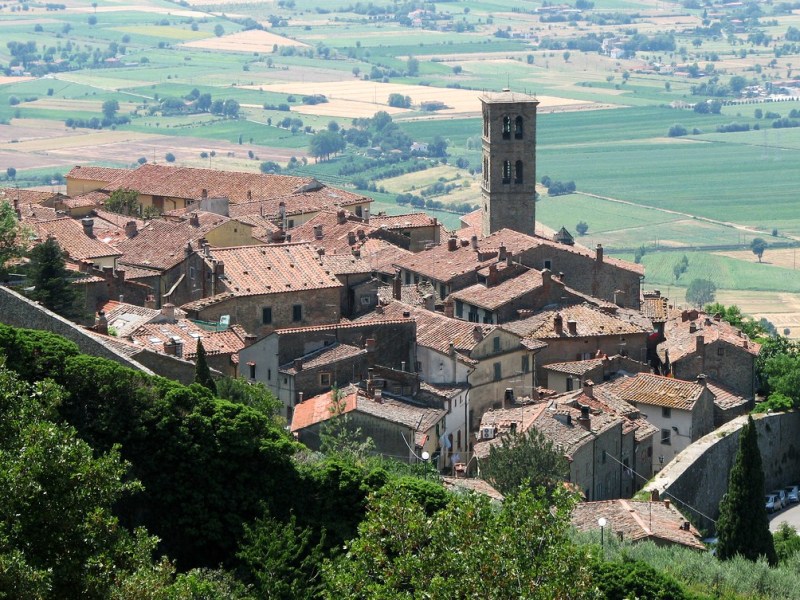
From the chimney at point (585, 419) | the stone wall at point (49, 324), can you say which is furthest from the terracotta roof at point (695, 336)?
the stone wall at point (49, 324)

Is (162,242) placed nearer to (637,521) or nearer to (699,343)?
(699,343)

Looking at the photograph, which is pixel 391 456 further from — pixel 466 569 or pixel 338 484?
pixel 466 569

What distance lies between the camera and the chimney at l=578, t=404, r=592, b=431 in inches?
1738

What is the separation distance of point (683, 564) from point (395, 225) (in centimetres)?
3853

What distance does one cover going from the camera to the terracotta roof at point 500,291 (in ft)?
182

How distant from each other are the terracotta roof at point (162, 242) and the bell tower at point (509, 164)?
15.8m

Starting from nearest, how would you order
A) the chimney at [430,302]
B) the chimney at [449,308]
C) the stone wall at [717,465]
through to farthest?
the stone wall at [717,465] < the chimney at [430,302] < the chimney at [449,308]

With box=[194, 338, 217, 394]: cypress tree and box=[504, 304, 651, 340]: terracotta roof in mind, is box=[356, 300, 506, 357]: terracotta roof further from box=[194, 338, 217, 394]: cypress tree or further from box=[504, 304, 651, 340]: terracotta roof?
box=[194, 338, 217, 394]: cypress tree

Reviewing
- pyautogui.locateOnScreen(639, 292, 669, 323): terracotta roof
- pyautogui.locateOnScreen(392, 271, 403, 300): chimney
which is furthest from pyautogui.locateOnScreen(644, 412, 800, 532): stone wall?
pyautogui.locateOnScreen(392, 271, 403, 300): chimney

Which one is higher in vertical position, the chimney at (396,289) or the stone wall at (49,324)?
the stone wall at (49,324)

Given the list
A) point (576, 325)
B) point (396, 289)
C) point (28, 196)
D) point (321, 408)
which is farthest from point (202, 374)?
point (28, 196)

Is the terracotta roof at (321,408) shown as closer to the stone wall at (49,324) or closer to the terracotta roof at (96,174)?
the stone wall at (49,324)

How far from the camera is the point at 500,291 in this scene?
186 feet

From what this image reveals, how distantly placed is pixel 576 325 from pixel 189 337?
45.4ft
